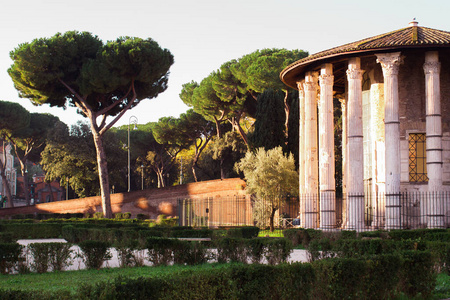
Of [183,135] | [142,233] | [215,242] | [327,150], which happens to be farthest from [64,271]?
[183,135]

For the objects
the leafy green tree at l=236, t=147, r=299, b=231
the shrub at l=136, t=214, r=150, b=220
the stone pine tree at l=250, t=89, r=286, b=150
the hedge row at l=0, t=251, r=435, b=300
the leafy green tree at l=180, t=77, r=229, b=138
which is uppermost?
the leafy green tree at l=180, t=77, r=229, b=138

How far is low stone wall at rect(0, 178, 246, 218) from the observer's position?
121ft

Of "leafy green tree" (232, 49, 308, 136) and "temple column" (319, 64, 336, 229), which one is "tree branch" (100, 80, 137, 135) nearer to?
"leafy green tree" (232, 49, 308, 136)

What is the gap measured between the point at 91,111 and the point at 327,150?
19289 millimetres

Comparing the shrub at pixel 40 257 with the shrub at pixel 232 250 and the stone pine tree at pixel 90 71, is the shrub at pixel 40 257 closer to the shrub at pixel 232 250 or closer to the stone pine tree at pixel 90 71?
the shrub at pixel 232 250

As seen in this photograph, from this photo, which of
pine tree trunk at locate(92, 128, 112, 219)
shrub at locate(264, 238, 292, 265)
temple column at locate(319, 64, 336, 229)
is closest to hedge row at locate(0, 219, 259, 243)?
temple column at locate(319, 64, 336, 229)

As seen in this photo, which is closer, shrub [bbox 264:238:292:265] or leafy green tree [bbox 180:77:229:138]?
shrub [bbox 264:238:292:265]

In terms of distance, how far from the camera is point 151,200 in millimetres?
41188

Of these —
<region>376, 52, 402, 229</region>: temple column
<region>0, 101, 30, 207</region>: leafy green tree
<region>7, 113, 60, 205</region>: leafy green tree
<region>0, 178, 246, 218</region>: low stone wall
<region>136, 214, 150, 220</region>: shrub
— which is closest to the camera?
<region>376, 52, 402, 229</region>: temple column

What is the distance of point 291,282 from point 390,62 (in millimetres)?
13669

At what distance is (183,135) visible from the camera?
163 feet

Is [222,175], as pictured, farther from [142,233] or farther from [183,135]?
[142,233]

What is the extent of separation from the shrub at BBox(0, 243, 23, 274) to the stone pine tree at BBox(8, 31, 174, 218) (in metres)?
23.1

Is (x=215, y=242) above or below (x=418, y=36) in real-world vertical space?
below
